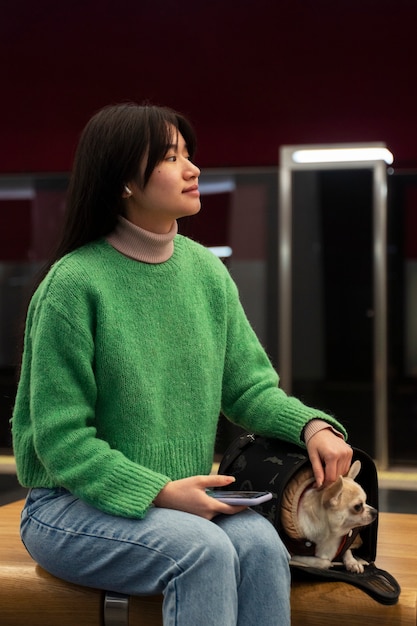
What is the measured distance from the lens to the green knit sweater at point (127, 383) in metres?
1.83

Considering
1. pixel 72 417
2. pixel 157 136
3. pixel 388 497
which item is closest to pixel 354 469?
pixel 72 417

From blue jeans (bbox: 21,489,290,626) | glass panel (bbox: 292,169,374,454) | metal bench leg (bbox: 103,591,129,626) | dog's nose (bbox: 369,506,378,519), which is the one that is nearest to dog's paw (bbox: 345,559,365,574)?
dog's nose (bbox: 369,506,378,519)

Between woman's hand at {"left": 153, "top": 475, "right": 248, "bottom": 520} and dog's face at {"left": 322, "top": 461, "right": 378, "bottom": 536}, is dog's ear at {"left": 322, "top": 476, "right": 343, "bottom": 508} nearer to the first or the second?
dog's face at {"left": 322, "top": 461, "right": 378, "bottom": 536}

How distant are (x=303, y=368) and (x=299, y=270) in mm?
670

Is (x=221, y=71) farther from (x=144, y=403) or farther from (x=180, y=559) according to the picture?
(x=180, y=559)

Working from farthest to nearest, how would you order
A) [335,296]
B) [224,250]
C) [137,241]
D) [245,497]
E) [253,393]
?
1. [224,250]
2. [335,296]
3. [253,393]
4. [137,241]
5. [245,497]

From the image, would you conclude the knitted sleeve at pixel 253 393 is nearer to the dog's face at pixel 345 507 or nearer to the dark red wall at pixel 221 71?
the dog's face at pixel 345 507

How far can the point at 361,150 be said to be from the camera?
6066mm

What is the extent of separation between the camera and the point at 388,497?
17.5ft

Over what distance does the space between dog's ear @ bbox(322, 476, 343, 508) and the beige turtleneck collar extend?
2.02ft

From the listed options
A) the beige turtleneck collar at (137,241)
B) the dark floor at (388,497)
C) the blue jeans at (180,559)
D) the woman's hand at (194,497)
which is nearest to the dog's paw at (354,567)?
the blue jeans at (180,559)

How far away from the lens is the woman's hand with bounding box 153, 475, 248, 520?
71.4 inches

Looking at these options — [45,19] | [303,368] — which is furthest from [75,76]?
[303,368]

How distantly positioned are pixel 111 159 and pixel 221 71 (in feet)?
14.7
